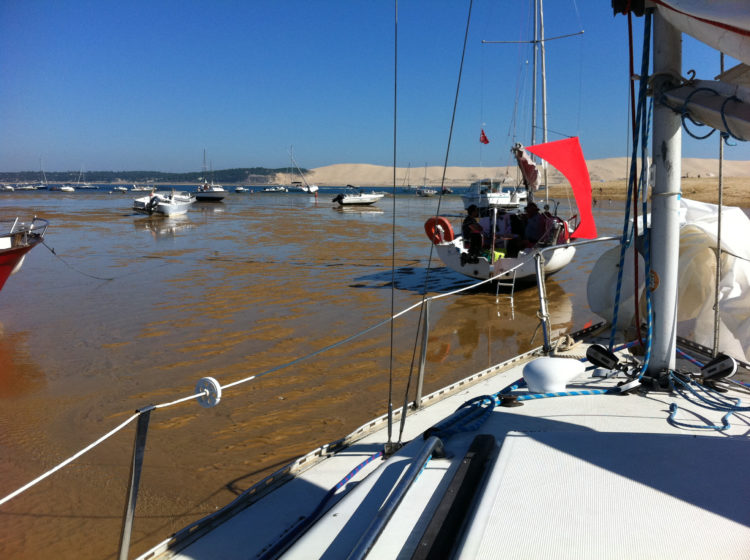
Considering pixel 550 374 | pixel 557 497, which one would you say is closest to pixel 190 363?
pixel 550 374

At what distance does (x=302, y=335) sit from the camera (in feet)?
→ 29.0

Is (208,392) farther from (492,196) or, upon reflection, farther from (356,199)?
(356,199)

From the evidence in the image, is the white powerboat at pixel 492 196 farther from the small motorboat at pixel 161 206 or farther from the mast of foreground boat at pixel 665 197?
the mast of foreground boat at pixel 665 197

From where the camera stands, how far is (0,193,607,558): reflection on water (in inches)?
172

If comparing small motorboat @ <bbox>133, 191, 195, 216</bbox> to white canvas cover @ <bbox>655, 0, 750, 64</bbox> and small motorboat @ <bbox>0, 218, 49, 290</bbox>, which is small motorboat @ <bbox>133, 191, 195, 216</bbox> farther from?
white canvas cover @ <bbox>655, 0, 750, 64</bbox>

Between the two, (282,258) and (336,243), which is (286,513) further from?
(336,243)

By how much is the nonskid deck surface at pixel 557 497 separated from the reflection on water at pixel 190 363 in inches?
66.7

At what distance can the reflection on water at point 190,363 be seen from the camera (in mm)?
4375

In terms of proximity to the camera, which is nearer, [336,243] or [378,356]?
[378,356]

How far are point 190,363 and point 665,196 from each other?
20.0ft

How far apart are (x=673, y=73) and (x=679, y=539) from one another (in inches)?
108

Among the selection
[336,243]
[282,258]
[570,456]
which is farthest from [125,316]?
[336,243]

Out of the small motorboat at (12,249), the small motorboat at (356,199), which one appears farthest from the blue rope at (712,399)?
the small motorboat at (356,199)

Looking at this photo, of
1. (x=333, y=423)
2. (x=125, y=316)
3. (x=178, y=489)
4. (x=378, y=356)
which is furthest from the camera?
(x=125, y=316)
